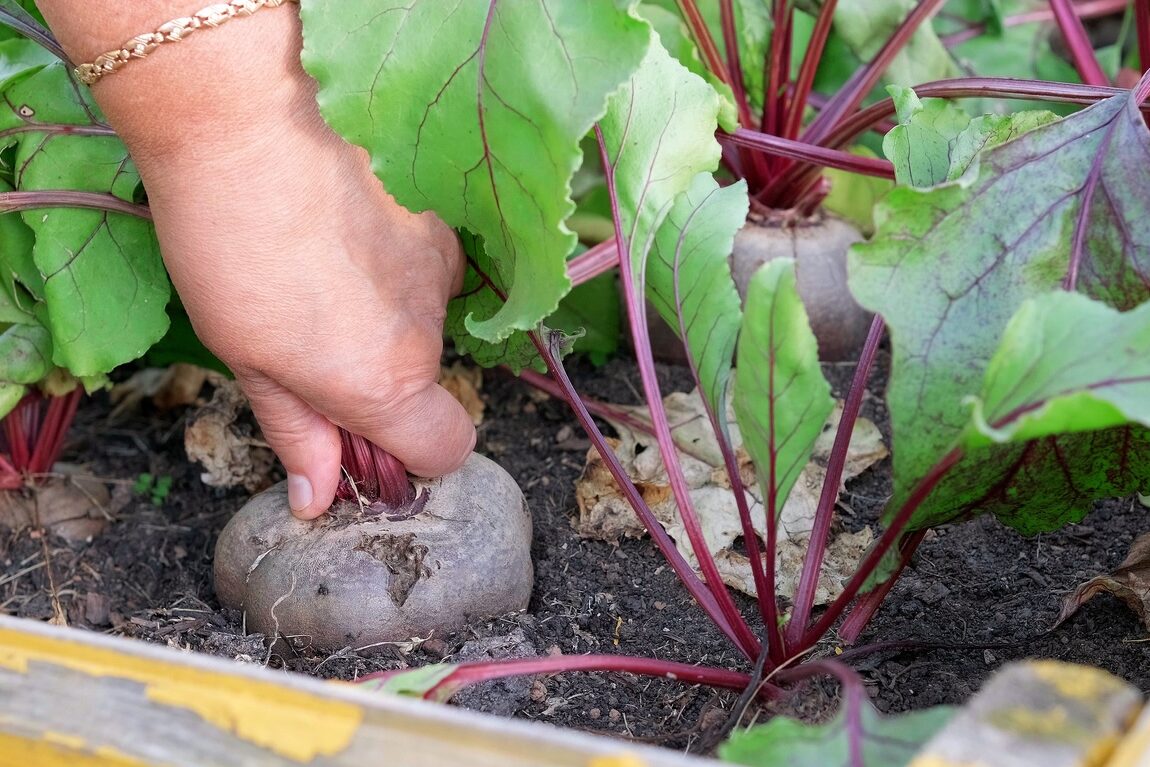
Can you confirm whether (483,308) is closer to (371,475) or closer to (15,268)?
(371,475)

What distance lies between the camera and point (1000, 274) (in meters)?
0.90

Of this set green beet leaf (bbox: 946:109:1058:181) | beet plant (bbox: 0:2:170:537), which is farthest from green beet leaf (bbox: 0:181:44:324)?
green beet leaf (bbox: 946:109:1058:181)

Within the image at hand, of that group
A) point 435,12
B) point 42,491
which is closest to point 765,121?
point 435,12

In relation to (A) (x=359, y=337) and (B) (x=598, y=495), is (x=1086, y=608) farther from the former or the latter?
(A) (x=359, y=337)

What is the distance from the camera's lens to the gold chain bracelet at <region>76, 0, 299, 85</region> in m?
0.91

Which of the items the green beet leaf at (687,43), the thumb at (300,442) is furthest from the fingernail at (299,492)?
the green beet leaf at (687,43)

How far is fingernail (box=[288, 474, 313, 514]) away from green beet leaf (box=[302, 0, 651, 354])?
1.15 feet

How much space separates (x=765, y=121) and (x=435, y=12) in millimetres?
743

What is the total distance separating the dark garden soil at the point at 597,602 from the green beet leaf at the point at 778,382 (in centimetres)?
21

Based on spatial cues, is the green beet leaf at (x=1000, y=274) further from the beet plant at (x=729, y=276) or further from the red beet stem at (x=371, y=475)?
the red beet stem at (x=371, y=475)

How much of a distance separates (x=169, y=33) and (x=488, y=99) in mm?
270

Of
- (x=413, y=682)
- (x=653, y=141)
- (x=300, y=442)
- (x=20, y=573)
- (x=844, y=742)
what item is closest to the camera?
(x=844, y=742)

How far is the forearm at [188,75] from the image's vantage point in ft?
2.99

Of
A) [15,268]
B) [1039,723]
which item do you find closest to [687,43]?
[15,268]
